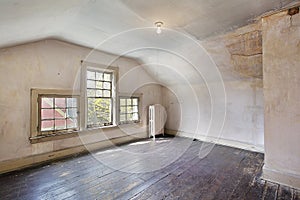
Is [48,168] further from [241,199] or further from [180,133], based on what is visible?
[180,133]

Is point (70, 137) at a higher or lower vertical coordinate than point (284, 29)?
lower

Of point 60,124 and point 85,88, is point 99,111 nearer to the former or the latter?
point 85,88

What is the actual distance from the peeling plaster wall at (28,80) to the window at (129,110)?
2.67 ft

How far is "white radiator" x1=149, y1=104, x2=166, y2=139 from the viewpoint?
4.97 meters

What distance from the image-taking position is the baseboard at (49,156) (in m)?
2.68

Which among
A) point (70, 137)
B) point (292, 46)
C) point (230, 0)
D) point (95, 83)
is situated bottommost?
point (70, 137)

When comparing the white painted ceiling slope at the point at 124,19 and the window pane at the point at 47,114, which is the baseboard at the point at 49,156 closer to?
the window pane at the point at 47,114

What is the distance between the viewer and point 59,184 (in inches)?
89.0

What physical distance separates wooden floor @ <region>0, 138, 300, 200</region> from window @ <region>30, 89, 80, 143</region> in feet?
1.95

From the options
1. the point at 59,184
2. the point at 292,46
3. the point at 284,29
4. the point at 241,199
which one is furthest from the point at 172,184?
the point at 284,29

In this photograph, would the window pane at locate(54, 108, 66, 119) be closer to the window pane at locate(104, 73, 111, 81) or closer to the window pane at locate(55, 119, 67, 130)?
the window pane at locate(55, 119, 67, 130)

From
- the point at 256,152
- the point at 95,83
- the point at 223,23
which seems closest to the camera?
the point at 223,23

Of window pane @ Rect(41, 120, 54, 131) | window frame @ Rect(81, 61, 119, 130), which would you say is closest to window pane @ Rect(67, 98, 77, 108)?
window frame @ Rect(81, 61, 119, 130)

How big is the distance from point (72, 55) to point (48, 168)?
219 centimetres
